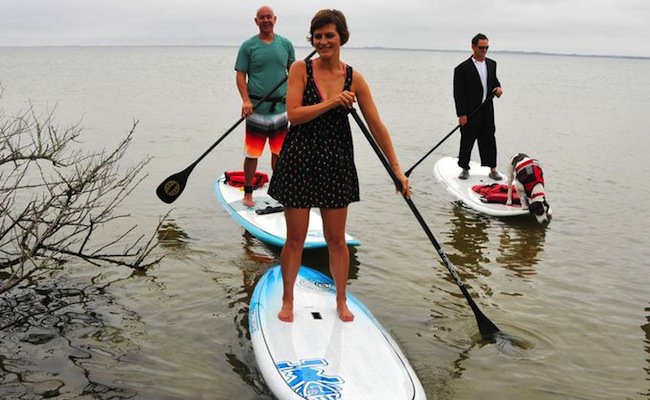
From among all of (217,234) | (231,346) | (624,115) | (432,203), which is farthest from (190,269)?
(624,115)

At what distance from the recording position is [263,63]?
700 cm

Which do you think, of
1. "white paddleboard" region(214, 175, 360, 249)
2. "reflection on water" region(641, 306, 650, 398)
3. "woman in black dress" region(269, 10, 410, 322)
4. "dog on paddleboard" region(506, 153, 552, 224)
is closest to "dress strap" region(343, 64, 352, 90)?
"woman in black dress" region(269, 10, 410, 322)

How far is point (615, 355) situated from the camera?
4688 mm

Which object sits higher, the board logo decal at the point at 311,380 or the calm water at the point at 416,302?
the board logo decal at the point at 311,380

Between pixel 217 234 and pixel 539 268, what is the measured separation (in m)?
3.88

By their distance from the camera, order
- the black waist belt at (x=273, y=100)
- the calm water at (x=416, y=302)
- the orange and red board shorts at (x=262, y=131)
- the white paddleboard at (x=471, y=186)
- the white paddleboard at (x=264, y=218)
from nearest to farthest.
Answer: the calm water at (x=416, y=302), the white paddleboard at (x=264, y=218), the black waist belt at (x=273, y=100), the orange and red board shorts at (x=262, y=131), the white paddleboard at (x=471, y=186)

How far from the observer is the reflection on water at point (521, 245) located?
6590 mm

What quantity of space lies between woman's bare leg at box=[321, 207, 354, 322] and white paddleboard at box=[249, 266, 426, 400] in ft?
0.30

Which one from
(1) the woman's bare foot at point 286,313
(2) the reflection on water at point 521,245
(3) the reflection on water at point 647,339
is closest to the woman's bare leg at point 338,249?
(1) the woman's bare foot at point 286,313

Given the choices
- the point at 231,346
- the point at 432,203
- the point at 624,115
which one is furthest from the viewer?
the point at 624,115

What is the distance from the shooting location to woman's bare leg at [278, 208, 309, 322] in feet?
13.8

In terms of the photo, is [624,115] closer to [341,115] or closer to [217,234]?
[217,234]

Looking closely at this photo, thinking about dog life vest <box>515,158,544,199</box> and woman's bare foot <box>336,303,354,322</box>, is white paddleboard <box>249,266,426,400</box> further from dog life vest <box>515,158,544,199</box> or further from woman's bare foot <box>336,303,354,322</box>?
dog life vest <box>515,158,544,199</box>

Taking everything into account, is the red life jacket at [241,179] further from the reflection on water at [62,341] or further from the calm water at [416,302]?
the reflection on water at [62,341]
